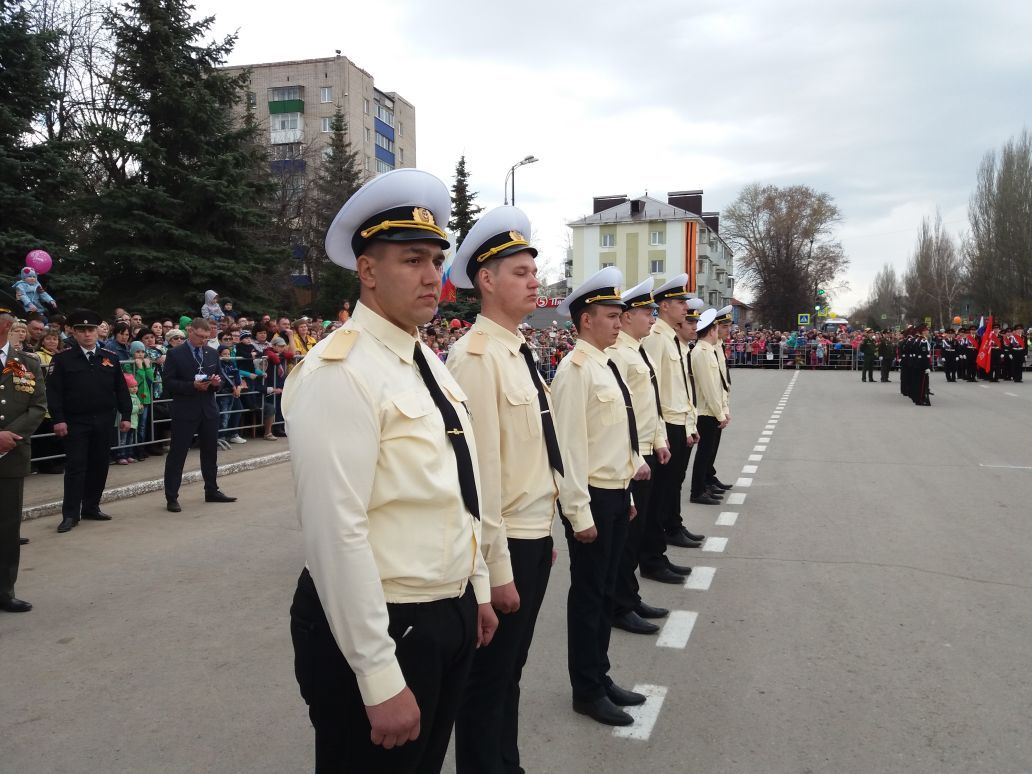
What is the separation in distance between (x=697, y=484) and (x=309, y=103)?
62732mm

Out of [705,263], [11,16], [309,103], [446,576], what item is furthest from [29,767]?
[705,263]

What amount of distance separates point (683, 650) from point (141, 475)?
7.77 m

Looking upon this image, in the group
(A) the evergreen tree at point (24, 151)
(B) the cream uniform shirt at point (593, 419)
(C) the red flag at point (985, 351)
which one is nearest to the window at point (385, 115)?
(A) the evergreen tree at point (24, 151)

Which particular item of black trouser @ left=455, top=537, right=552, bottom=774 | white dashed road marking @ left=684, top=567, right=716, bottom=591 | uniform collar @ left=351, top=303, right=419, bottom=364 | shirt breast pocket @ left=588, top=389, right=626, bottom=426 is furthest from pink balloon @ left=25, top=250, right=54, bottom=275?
uniform collar @ left=351, top=303, right=419, bottom=364

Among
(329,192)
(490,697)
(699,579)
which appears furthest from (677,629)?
(329,192)

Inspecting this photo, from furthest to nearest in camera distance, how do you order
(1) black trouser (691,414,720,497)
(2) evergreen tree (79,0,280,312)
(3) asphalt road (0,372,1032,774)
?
1. (2) evergreen tree (79,0,280,312)
2. (1) black trouser (691,414,720,497)
3. (3) asphalt road (0,372,1032,774)

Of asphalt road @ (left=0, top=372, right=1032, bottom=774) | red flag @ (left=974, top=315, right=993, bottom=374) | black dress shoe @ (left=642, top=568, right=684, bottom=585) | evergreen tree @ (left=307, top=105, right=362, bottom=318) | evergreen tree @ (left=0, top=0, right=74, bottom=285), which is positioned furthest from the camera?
evergreen tree @ (left=307, top=105, right=362, bottom=318)

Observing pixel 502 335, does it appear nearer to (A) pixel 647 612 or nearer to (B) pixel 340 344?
(B) pixel 340 344

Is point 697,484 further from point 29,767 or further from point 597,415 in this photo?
point 29,767

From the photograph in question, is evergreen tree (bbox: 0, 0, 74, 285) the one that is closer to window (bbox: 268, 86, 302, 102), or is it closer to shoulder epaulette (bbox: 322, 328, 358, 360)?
shoulder epaulette (bbox: 322, 328, 358, 360)

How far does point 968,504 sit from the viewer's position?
329 inches

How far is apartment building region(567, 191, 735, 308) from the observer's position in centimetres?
7275

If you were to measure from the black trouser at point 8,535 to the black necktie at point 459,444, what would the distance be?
4571mm

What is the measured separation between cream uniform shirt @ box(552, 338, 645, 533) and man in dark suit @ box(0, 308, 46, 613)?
3.88 m
